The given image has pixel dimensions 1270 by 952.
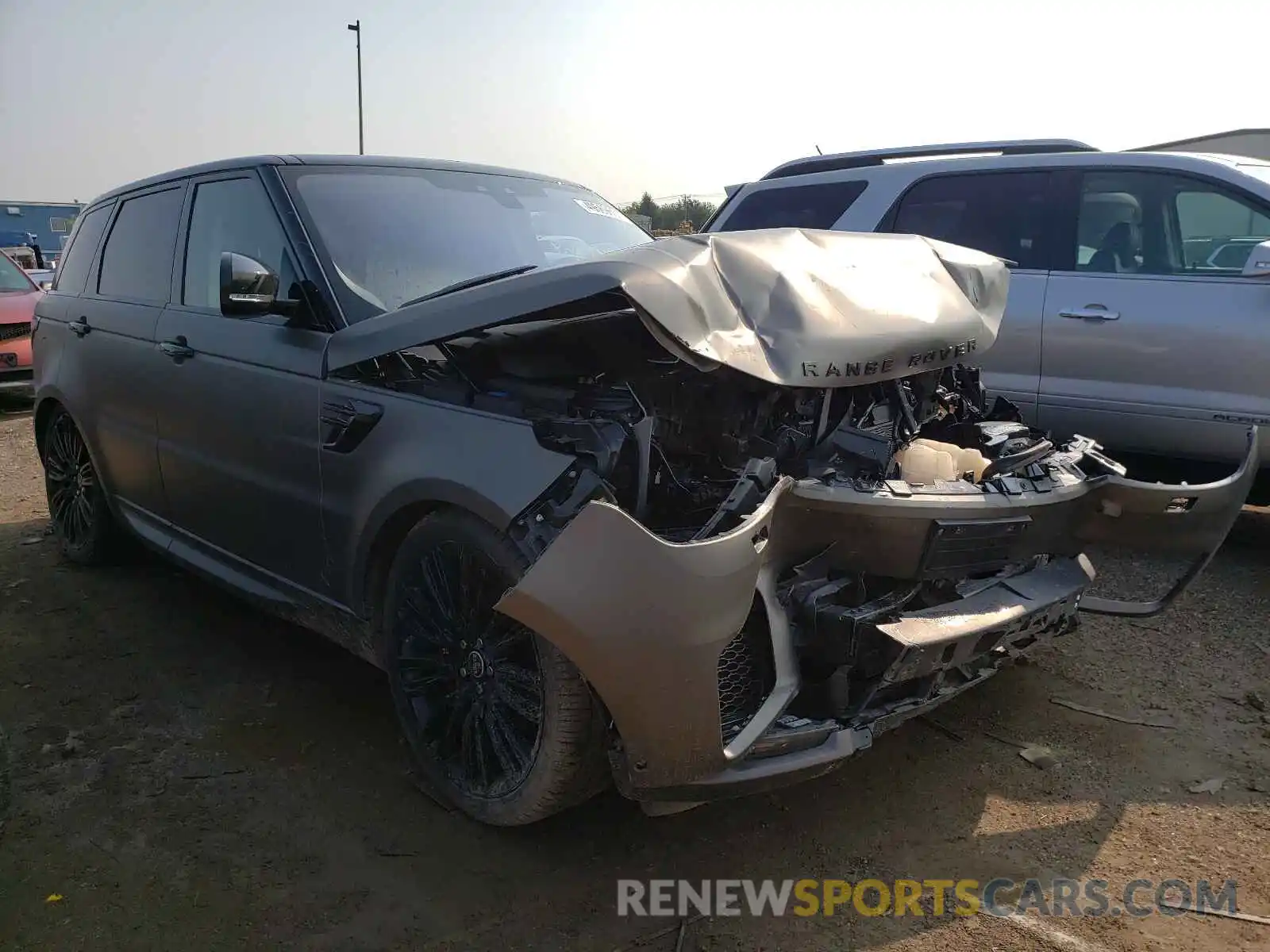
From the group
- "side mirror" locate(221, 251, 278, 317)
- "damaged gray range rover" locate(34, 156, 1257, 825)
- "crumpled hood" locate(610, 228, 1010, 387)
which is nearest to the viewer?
"damaged gray range rover" locate(34, 156, 1257, 825)

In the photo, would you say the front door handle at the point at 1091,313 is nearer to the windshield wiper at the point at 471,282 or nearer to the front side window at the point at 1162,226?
the front side window at the point at 1162,226

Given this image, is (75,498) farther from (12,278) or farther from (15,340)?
(12,278)

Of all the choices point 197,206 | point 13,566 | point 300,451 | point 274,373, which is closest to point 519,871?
point 300,451

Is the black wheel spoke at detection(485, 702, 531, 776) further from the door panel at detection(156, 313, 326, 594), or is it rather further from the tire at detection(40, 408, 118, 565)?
the tire at detection(40, 408, 118, 565)

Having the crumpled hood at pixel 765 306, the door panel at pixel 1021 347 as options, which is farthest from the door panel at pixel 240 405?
the door panel at pixel 1021 347

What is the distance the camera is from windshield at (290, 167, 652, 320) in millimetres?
3270

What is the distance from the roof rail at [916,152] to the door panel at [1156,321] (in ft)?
1.58

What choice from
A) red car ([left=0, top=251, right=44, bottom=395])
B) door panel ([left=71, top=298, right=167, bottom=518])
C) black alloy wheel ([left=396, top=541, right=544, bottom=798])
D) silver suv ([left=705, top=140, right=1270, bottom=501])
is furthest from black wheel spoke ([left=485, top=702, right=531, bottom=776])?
red car ([left=0, top=251, right=44, bottom=395])

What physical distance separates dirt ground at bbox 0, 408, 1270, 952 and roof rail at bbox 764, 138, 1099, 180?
2884 mm

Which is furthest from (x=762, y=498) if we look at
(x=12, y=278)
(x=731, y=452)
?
(x=12, y=278)

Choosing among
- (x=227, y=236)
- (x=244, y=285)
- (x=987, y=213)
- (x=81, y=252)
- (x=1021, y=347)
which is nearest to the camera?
(x=244, y=285)

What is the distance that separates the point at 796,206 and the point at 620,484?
13.7 feet

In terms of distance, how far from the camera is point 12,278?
36.0ft

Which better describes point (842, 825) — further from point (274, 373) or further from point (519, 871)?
point (274, 373)
